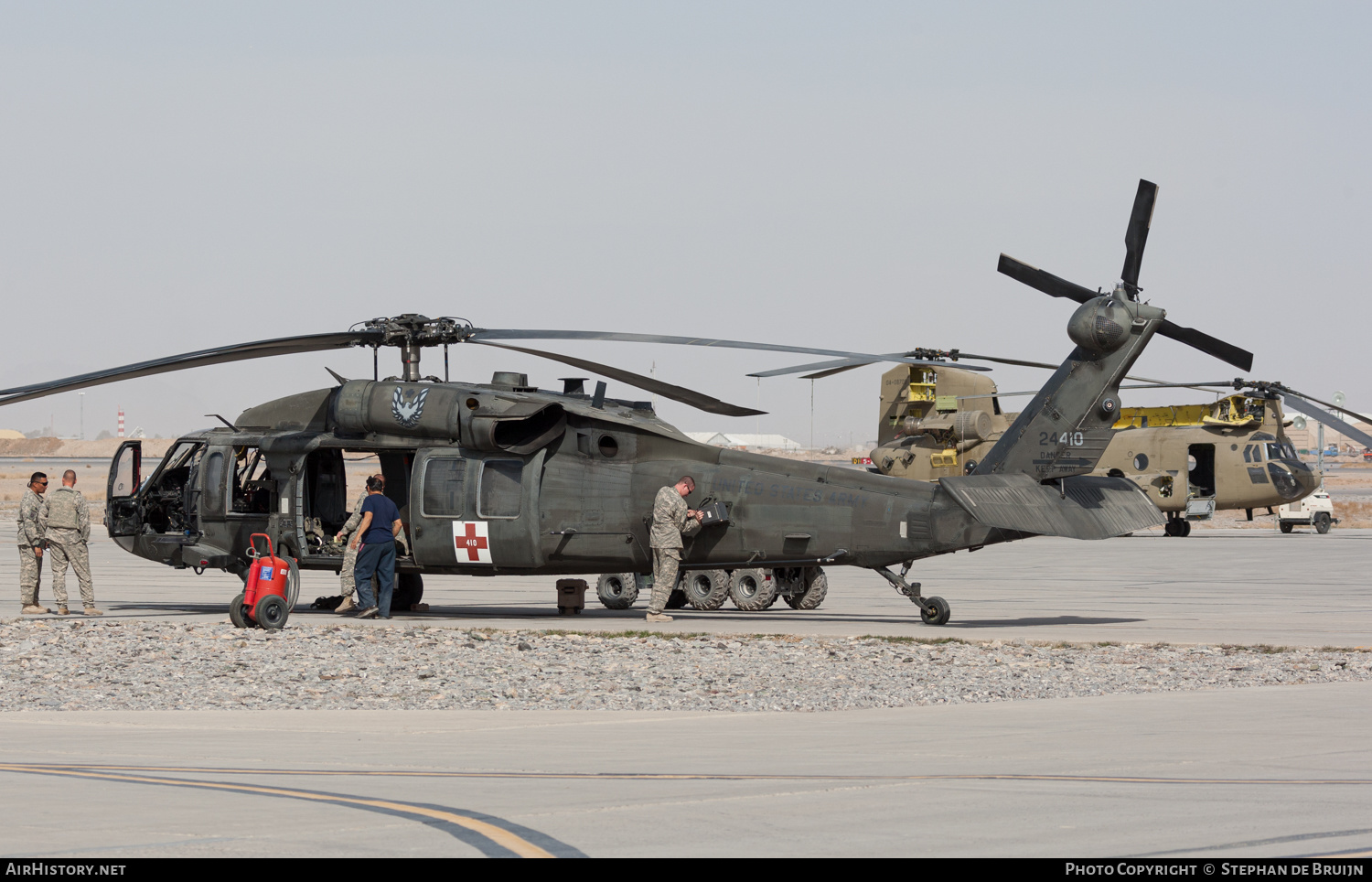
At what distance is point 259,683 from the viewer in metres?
12.9

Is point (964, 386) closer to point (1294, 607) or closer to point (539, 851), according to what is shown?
point (1294, 607)

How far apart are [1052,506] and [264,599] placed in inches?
350

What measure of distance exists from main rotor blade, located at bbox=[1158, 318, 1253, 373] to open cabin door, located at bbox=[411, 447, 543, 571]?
303 inches

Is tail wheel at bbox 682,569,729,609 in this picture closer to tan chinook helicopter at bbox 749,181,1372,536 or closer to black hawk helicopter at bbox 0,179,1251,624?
black hawk helicopter at bbox 0,179,1251,624

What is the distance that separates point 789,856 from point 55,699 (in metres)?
8.48

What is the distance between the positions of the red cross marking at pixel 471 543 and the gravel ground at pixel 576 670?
2603mm

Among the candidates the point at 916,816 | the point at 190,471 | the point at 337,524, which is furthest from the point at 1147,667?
the point at 190,471

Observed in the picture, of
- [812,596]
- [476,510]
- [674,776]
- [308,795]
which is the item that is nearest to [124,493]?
[476,510]

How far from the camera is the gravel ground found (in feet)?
39.8

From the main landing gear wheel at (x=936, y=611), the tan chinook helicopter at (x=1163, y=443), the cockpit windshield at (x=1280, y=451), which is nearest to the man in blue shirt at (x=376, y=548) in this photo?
the main landing gear wheel at (x=936, y=611)

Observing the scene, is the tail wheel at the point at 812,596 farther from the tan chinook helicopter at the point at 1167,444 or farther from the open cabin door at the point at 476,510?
the tan chinook helicopter at the point at 1167,444

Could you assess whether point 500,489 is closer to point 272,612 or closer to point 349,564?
point 349,564

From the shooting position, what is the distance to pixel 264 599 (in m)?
16.6

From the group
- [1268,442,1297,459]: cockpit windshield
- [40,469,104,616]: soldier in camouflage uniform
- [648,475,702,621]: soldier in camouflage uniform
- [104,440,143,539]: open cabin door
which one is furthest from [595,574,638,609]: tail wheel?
[1268,442,1297,459]: cockpit windshield
